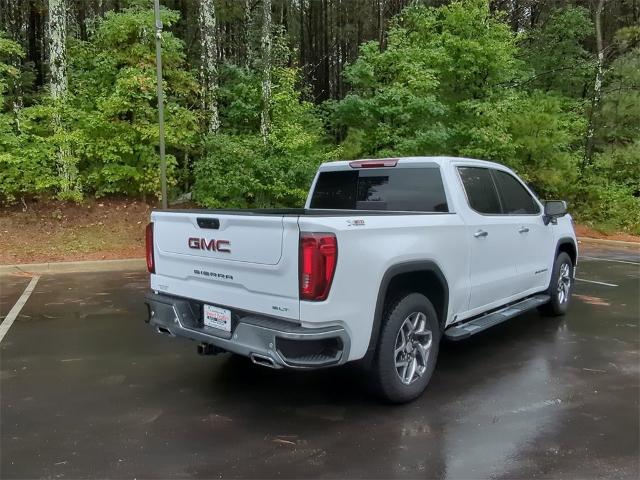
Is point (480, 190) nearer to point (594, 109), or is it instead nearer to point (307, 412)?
point (307, 412)

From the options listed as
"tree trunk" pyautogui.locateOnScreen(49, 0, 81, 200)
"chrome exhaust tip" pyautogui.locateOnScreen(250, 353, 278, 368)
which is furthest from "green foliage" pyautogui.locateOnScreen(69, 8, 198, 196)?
"chrome exhaust tip" pyautogui.locateOnScreen(250, 353, 278, 368)

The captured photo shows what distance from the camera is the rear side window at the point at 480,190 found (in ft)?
16.5

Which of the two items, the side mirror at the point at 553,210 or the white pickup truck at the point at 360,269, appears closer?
the white pickup truck at the point at 360,269

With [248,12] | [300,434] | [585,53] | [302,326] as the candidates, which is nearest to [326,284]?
[302,326]

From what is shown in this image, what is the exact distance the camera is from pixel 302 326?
136 inches

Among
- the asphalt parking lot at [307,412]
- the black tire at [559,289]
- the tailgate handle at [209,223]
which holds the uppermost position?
the tailgate handle at [209,223]

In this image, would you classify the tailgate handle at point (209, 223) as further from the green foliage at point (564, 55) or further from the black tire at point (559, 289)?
the green foliage at point (564, 55)

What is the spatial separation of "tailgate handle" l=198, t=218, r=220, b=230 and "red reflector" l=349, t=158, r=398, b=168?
185cm

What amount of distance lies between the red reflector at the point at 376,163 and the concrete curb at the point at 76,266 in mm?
6965

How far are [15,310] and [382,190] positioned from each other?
5.30 metres

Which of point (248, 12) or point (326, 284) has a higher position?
point (248, 12)

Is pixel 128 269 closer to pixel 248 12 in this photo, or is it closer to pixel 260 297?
pixel 260 297

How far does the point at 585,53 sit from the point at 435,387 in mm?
20867

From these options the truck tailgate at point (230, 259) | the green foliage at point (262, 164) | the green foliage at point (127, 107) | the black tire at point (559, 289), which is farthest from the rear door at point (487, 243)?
the green foliage at point (127, 107)
